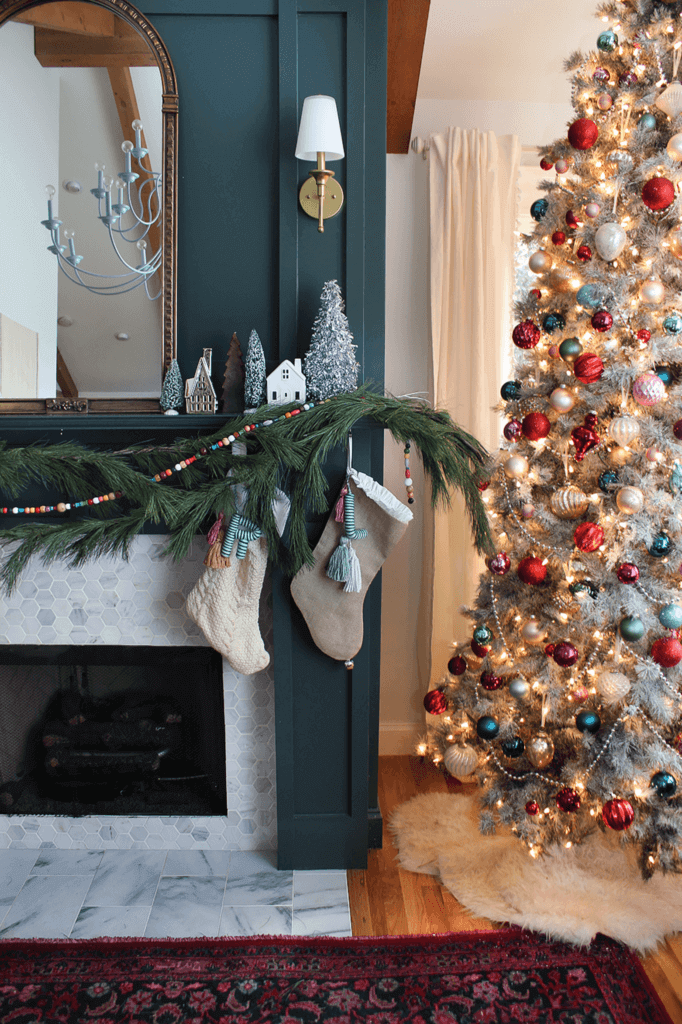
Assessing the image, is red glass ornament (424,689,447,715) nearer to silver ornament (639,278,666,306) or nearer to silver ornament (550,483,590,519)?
silver ornament (550,483,590,519)

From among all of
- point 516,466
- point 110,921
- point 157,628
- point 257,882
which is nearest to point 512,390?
point 516,466

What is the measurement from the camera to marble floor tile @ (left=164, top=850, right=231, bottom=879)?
2.04 meters

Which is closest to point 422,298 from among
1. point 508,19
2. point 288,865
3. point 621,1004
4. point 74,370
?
point 508,19

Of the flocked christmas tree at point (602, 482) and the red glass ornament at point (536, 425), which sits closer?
the flocked christmas tree at point (602, 482)

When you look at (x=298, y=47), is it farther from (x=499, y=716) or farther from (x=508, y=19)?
(x=499, y=716)

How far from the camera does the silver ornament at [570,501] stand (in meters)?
1.84

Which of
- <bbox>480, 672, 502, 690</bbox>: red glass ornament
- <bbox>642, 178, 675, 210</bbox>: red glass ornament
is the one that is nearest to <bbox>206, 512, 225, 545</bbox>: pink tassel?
<bbox>480, 672, 502, 690</bbox>: red glass ornament

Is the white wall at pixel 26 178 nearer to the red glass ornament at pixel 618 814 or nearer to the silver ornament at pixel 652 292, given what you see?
the silver ornament at pixel 652 292

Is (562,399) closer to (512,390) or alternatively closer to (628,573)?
(512,390)

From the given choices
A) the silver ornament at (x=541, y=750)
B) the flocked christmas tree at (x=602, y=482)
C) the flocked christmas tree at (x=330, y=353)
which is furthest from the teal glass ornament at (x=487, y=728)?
the flocked christmas tree at (x=330, y=353)

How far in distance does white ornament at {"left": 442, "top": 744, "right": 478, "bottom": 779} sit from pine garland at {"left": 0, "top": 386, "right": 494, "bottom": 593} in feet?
2.19

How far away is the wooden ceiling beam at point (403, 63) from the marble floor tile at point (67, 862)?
2.58 m

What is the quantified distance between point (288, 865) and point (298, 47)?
7.35 ft

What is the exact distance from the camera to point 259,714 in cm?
207
